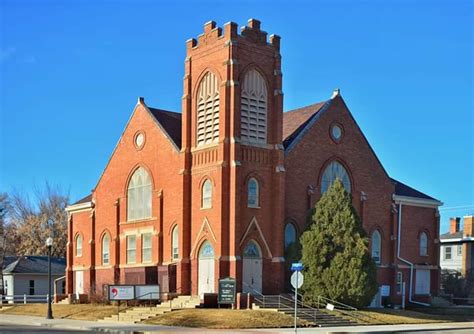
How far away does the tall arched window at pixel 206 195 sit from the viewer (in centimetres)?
4134

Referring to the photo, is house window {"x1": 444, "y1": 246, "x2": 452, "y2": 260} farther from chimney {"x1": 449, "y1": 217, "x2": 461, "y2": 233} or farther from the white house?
the white house

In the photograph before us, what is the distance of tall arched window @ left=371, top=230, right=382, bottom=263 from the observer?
49.1 metres

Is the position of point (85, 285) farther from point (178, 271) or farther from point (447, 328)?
point (447, 328)

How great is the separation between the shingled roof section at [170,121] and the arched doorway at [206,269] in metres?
7.64

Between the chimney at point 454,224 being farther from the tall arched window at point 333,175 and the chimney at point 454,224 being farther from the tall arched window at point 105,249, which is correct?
the tall arched window at point 105,249

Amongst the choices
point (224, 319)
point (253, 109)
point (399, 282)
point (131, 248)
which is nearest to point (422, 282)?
point (399, 282)

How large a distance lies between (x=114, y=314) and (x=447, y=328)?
17.5 m

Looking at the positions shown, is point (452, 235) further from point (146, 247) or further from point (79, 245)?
point (79, 245)

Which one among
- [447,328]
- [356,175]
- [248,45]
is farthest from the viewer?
[356,175]

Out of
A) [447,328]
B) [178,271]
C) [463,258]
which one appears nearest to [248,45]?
[178,271]

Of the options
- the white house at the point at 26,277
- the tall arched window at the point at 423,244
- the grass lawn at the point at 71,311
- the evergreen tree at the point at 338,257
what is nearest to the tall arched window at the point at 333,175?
the evergreen tree at the point at 338,257

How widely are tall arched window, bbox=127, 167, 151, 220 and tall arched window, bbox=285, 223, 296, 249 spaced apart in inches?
386

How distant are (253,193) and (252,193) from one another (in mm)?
67

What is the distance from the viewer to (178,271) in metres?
42.3
